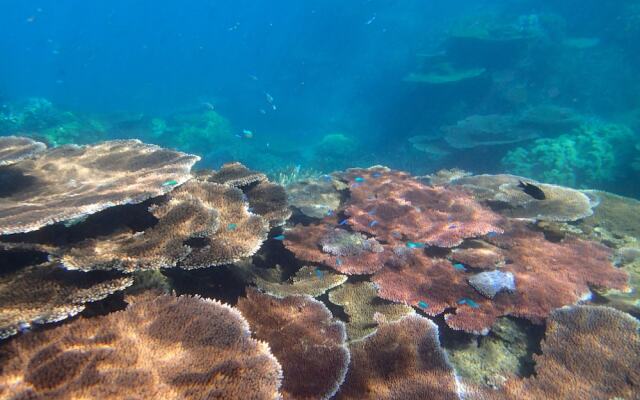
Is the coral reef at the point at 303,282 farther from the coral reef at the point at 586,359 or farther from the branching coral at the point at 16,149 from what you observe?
the branching coral at the point at 16,149

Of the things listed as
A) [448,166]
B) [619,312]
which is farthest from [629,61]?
[619,312]

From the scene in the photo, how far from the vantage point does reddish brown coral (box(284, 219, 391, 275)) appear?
4.33m

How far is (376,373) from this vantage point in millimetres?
2951

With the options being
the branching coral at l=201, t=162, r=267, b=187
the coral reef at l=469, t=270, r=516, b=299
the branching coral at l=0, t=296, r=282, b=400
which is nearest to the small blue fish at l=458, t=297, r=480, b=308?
the coral reef at l=469, t=270, r=516, b=299

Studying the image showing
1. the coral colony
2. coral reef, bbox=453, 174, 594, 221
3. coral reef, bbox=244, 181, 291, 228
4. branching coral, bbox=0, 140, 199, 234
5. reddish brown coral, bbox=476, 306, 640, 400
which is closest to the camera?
the coral colony

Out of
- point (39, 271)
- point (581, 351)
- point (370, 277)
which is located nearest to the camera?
point (39, 271)

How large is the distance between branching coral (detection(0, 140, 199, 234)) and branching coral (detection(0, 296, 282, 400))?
110cm

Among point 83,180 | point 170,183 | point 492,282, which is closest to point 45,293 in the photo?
point 170,183

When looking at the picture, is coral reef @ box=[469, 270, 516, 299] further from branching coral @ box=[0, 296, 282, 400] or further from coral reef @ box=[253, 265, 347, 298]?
branching coral @ box=[0, 296, 282, 400]

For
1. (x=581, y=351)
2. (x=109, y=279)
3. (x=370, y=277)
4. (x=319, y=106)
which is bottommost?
(x=581, y=351)

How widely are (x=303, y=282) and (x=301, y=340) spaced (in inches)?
47.0

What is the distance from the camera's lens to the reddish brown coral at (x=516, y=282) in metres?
3.90

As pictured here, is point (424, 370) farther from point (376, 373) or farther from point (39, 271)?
point (39, 271)

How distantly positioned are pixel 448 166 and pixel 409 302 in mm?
13934
